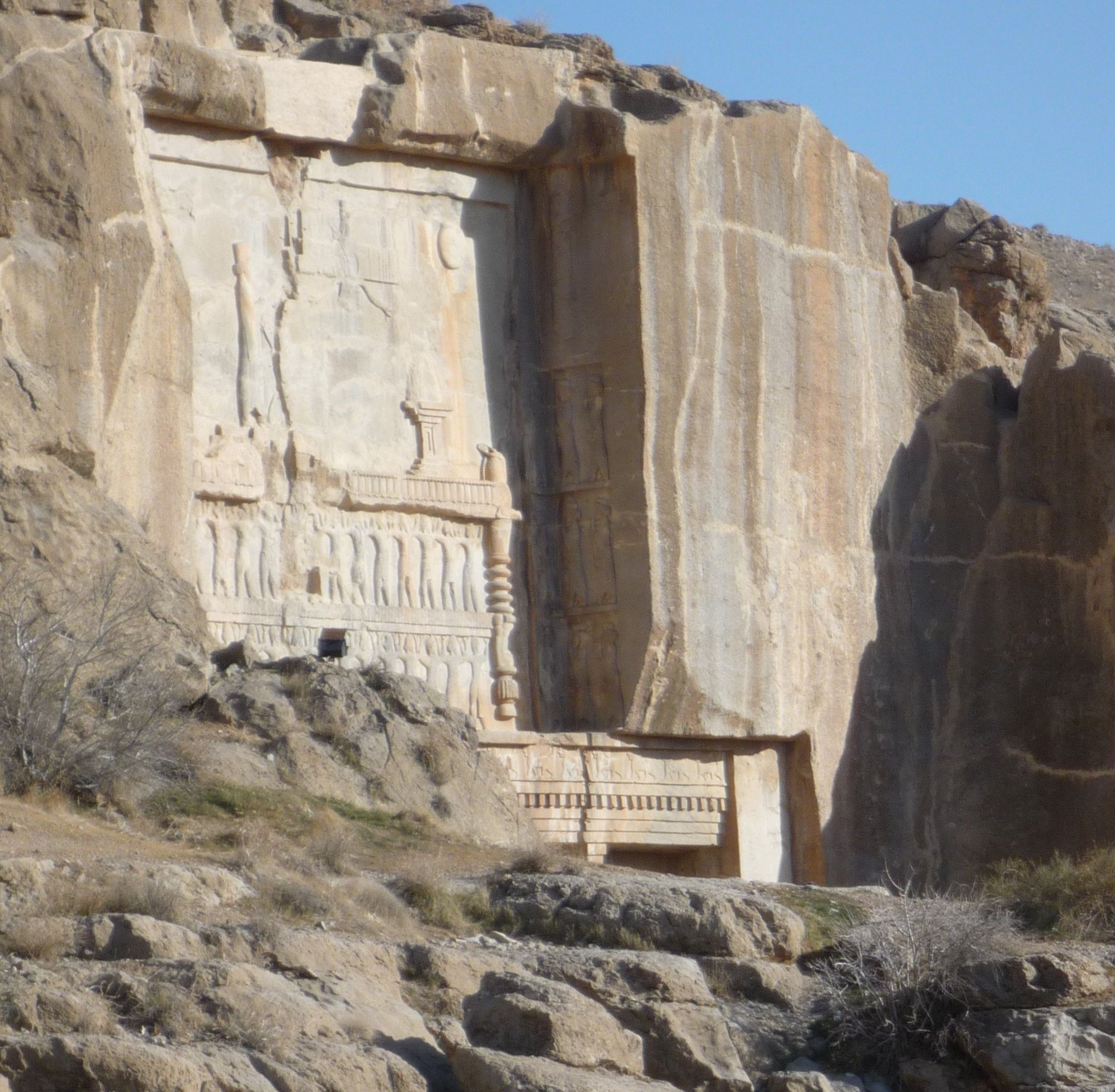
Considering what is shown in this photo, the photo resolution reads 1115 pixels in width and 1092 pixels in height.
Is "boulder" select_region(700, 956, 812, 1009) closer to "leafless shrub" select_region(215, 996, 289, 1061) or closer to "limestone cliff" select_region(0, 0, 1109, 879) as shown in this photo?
"leafless shrub" select_region(215, 996, 289, 1061)

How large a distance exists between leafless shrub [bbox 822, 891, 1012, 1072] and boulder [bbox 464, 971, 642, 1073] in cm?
136

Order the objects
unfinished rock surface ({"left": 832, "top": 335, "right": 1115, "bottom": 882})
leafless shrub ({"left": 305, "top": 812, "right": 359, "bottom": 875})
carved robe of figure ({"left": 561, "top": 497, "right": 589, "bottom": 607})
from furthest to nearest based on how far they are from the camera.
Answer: unfinished rock surface ({"left": 832, "top": 335, "right": 1115, "bottom": 882}) < carved robe of figure ({"left": 561, "top": 497, "right": 589, "bottom": 607}) < leafless shrub ({"left": 305, "top": 812, "right": 359, "bottom": 875})

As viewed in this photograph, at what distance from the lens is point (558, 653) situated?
1702cm

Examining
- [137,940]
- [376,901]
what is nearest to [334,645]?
[376,901]

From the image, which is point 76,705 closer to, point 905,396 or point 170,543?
point 170,543

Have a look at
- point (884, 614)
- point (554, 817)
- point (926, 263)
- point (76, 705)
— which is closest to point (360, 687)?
point (76, 705)

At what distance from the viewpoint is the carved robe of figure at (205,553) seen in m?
15.6

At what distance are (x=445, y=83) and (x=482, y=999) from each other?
948 cm

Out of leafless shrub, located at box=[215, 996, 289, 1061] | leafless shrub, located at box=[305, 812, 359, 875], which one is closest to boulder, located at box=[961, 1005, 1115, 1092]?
leafless shrub, located at box=[305, 812, 359, 875]

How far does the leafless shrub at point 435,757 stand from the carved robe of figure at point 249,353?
373 cm

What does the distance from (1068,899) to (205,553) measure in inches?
249

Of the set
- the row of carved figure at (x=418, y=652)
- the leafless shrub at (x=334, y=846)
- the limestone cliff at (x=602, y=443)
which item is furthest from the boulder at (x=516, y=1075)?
the row of carved figure at (x=418, y=652)

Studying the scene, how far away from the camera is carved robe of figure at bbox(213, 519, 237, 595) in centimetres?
1573

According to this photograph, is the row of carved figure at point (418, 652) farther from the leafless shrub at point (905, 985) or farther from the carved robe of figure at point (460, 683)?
the leafless shrub at point (905, 985)
